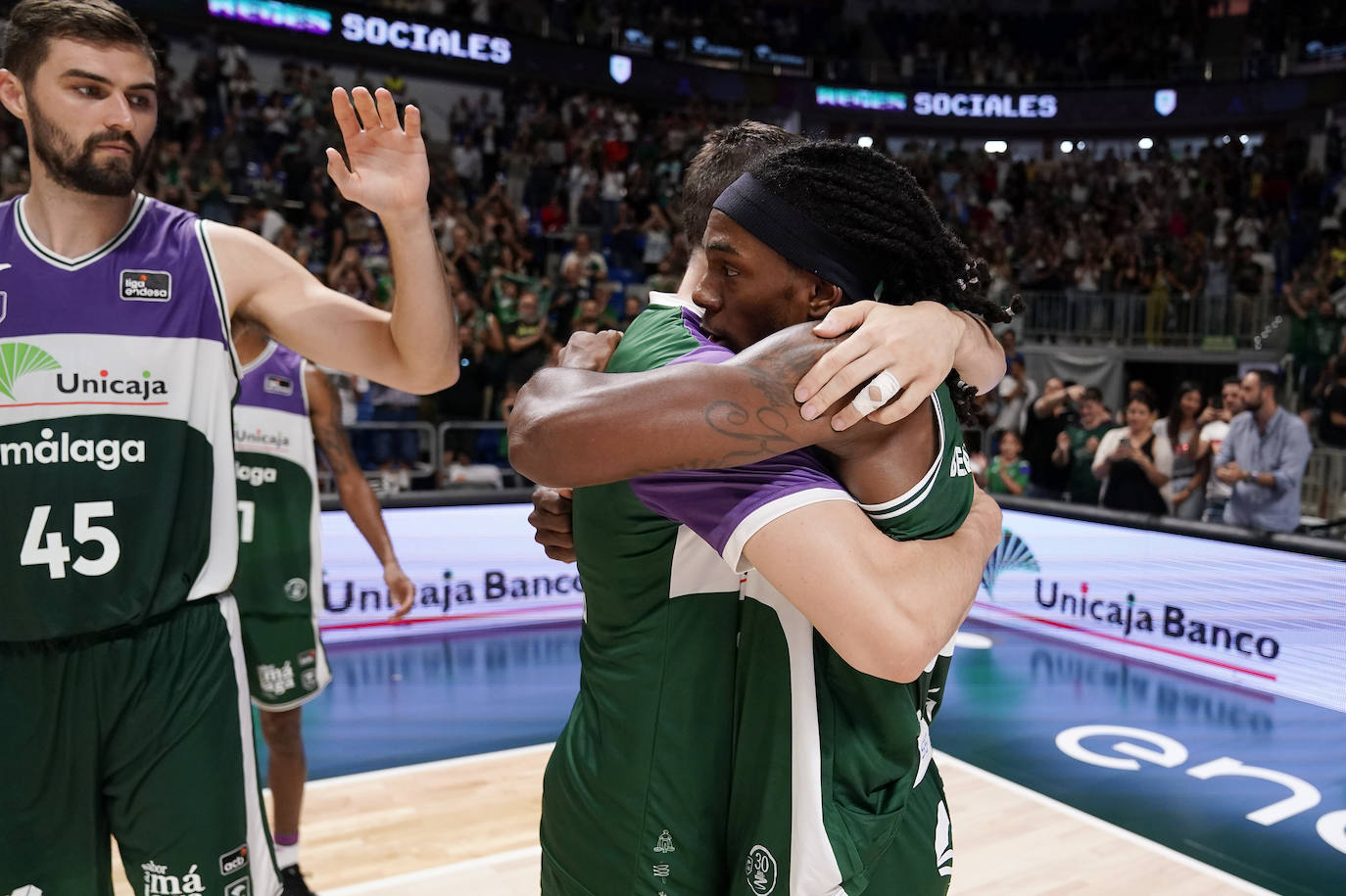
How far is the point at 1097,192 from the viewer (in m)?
18.2

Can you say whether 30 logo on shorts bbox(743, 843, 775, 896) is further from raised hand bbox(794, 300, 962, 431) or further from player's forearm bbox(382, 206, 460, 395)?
player's forearm bbox(382, 206, 460, 395)

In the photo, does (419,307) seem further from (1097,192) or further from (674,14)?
(674,14)

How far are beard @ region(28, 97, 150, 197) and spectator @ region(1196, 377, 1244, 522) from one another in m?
6.70

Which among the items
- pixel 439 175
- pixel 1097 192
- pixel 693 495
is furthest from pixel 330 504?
pixel 1097 192

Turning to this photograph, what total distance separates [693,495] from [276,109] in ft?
45.4

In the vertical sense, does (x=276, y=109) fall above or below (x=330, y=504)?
above

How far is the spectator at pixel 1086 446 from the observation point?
24.7ft

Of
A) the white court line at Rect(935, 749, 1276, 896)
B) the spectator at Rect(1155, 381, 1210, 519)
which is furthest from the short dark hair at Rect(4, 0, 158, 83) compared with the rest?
the spectator at Rect(1155, 381, 1210, 519)

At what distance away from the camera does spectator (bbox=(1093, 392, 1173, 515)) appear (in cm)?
698

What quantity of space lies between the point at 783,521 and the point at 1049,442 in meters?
7.50

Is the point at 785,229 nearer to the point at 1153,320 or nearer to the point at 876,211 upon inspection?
the point at 876,211

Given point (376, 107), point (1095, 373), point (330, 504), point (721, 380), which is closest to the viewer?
point (721, 380)

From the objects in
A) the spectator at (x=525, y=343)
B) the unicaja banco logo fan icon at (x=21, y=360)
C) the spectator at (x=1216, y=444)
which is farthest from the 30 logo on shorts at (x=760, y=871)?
the spectator at (x=525, y=343)

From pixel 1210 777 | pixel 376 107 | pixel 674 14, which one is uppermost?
pixel 674 14
